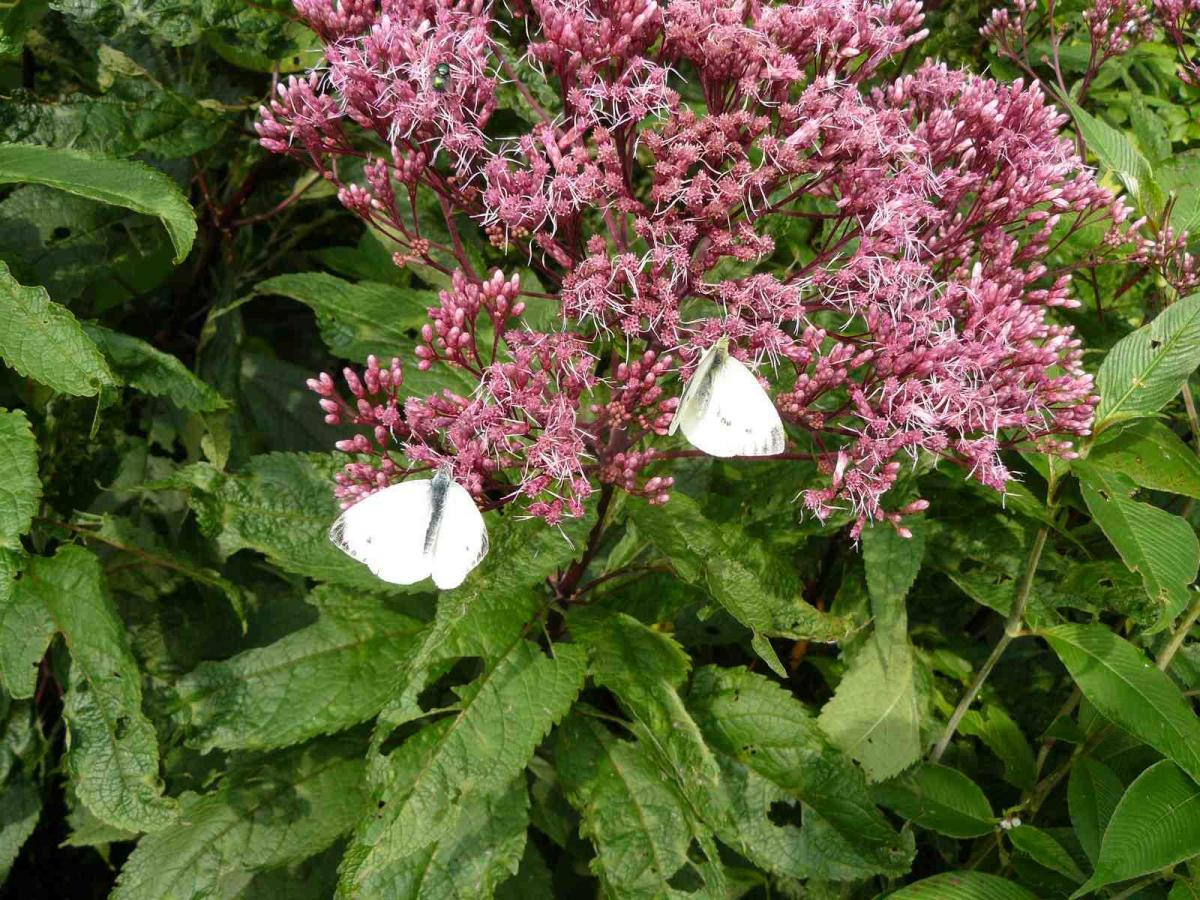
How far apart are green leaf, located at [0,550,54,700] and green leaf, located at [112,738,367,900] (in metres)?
0.50

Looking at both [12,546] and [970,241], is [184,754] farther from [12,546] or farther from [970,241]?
[970,241]

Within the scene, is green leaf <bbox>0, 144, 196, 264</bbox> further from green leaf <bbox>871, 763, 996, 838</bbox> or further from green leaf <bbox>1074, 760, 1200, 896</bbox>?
green leaf <bbox>1074, 760, 1200, 896</bbox>

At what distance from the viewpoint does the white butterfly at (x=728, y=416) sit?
197 centimetres

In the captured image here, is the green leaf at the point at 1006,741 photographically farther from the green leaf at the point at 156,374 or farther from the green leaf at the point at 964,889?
the green leaf at the point at 156,374

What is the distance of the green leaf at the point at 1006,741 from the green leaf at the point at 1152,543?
2.57ft

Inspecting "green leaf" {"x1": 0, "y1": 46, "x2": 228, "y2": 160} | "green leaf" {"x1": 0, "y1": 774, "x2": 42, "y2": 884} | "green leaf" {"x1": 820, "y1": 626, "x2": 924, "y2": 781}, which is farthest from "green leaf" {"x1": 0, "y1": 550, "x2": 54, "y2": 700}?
"green leaf" {"x1": 820, "y1": 626, "x2": 924, "y2": 781}

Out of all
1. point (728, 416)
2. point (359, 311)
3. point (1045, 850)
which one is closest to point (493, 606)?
point (728, 416)

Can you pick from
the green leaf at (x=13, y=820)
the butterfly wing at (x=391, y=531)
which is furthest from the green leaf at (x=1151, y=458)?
the green leaf at (x=13, y=820)

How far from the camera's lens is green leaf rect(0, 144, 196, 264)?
82.8 inches

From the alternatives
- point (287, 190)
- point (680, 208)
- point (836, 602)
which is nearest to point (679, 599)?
point (836, 602)

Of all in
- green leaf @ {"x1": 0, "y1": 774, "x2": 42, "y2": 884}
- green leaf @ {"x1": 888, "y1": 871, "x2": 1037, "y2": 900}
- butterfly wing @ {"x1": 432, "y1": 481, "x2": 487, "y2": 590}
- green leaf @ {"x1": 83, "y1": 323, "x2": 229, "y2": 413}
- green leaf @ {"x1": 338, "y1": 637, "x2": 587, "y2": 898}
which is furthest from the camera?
green leaf @ {"x1": 0, "y1": 774, "x2": 42, "y2": 884}

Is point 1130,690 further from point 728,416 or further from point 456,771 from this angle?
point 456,771

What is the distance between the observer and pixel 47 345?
6.69 feet

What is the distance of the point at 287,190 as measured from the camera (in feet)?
11.6
